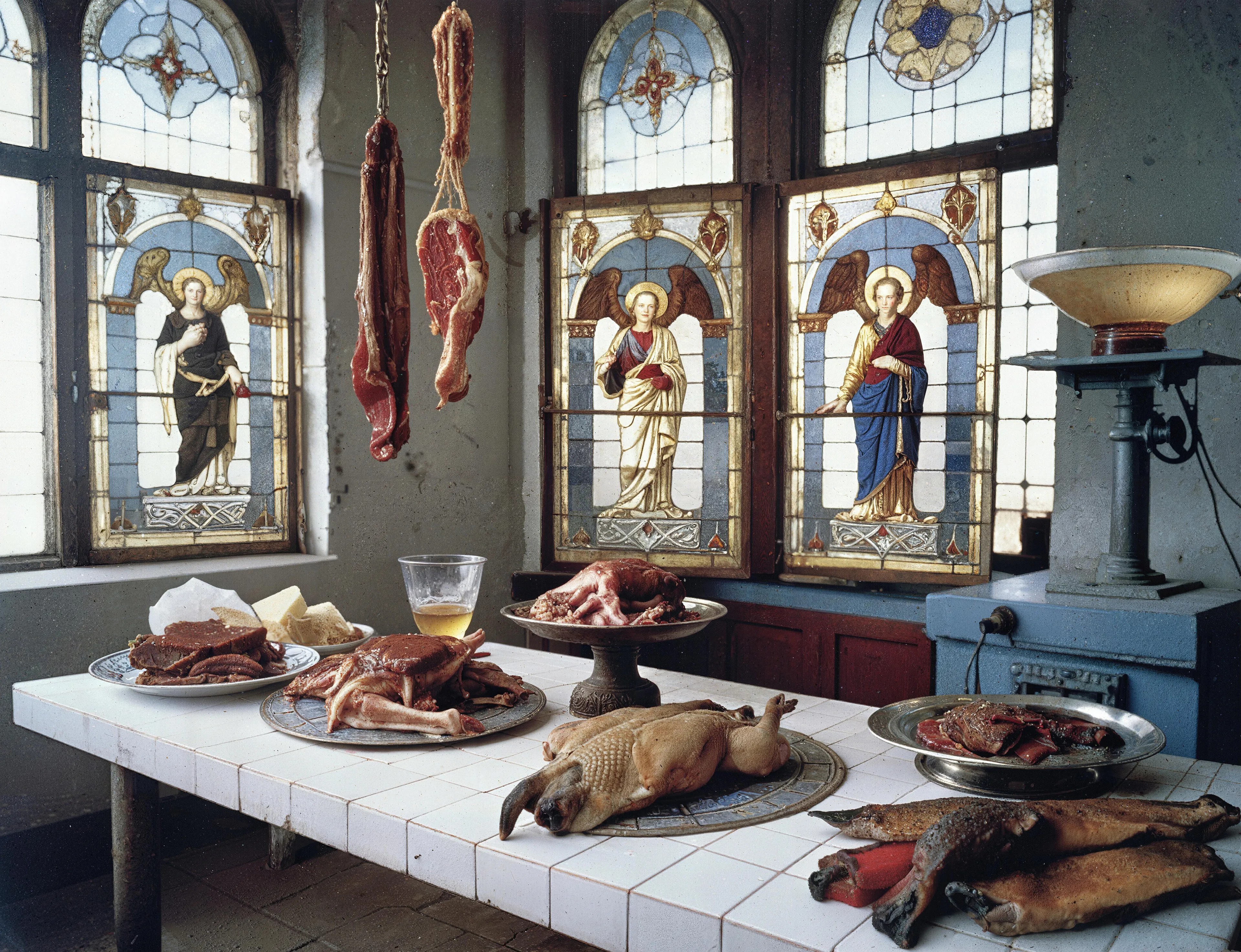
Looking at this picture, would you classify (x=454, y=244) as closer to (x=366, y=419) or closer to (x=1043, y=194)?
(x=366, y=419)

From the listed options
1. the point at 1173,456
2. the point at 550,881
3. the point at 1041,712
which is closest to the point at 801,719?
the point at 1041,712

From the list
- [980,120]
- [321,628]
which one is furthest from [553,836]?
[980,120]

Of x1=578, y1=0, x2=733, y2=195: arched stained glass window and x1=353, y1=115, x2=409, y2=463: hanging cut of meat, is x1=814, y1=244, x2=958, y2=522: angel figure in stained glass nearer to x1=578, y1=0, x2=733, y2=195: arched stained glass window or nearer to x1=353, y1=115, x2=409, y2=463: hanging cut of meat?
x1=578, y1=0, x2=733, y2=195: arched stained glass window

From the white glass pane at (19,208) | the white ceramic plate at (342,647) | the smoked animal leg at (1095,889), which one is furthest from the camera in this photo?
the white glass pane at (19,208)

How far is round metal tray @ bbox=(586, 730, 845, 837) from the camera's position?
5.51ft

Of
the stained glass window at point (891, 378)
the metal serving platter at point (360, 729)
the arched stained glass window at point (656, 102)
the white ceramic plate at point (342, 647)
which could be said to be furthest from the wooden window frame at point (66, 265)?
the stained glass window at point (891, 378)

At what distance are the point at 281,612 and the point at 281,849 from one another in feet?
4.74

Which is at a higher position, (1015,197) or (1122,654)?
(1015,197)

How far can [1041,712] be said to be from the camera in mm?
1985

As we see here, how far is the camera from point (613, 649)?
91.3 inches

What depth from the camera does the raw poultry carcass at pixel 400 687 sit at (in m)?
2.17

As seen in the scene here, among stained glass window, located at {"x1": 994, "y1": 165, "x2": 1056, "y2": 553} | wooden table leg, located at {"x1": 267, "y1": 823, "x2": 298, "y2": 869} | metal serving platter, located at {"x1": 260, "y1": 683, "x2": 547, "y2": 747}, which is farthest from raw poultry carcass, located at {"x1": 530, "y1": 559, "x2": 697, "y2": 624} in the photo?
stained glass window, located at {"x1": 994, "y1": 165, "x2": 1056, "y2": 553}

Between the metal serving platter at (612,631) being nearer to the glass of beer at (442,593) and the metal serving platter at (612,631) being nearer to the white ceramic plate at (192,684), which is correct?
the glass of beer at (442,593)

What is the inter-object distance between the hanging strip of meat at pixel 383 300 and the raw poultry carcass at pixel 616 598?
1.92ft
